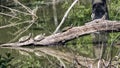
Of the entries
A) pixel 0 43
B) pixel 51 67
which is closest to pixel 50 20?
pixel 0 43

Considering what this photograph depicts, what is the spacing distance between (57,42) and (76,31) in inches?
20.8

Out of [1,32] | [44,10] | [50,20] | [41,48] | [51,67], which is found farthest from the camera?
[44,10]

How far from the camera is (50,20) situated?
14.2 meters

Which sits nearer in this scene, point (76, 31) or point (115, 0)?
point (76, 31)

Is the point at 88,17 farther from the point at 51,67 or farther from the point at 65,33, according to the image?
the point at 51,67

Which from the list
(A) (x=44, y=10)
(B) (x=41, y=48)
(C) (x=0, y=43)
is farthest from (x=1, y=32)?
(A) (x=44, y=10)

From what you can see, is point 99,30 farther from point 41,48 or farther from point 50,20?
point 50,20

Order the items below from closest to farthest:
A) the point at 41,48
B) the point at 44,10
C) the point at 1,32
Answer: the point at 41,48, the point at 1,32, the point at 44,10

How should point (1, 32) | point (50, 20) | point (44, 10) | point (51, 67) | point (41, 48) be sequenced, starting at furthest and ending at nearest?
1. point (44, 10)
2. point (50, 20)
3. point (1, 32)
4. point (41, 48)
5. point (51, 67)

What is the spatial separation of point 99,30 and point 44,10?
774cm

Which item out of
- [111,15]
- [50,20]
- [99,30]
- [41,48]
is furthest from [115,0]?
[41,48]

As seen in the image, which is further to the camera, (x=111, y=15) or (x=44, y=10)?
(x=44, y=10)

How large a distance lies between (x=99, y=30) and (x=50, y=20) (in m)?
4.68

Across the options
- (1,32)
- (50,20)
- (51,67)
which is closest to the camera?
(51,67)
